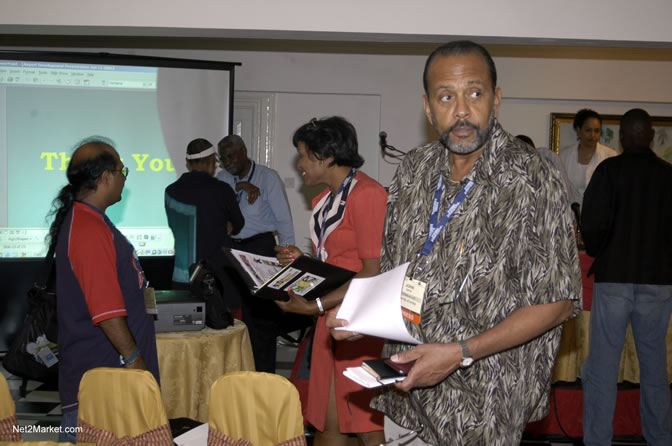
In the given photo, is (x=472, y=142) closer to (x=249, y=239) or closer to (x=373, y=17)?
A: (x=373, y=17)

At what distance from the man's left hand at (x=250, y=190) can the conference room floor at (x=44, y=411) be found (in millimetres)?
1490

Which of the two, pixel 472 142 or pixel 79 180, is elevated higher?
pixel 472 142

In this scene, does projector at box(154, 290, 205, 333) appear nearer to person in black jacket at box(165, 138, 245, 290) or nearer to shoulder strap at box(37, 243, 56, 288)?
shoulder strap at box(37, 243, 56, 288)

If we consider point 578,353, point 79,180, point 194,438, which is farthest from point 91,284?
point 578,353

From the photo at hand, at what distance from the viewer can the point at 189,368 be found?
334cm

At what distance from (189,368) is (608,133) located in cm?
588

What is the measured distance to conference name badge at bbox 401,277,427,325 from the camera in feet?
4.67

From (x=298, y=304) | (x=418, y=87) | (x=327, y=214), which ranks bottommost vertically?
(x=298, y=304)

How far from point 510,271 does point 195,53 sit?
652 centimetres

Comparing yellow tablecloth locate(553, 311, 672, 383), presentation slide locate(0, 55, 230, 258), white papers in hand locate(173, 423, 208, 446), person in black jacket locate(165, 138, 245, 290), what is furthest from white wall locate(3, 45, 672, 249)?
white papers in hand locate(173, 423, 208, 446)

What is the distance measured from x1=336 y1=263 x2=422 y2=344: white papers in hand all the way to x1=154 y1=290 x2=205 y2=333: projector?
2013 millimetres

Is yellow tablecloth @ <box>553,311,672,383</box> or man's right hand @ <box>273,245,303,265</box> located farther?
yellow tablecloth @ <box>553,311,672,383</box>

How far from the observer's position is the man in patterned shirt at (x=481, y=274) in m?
1.43

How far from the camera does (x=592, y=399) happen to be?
3.62 metres
